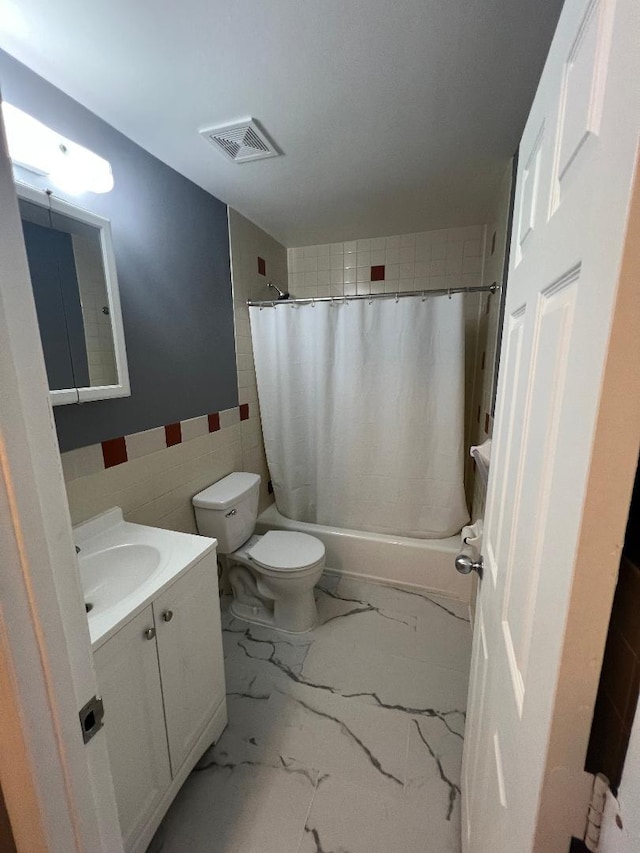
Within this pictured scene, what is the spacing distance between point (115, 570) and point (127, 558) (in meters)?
0.05

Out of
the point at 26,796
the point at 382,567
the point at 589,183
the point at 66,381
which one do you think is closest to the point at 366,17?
the point at 589,183

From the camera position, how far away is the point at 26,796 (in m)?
0.47

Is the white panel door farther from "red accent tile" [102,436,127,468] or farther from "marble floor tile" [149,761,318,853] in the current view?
"red accent tile" [102,436,127,468]

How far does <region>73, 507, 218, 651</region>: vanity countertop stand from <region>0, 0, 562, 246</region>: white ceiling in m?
1.42

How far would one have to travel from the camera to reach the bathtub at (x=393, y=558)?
2.05m

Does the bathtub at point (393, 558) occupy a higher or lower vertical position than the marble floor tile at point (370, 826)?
higher

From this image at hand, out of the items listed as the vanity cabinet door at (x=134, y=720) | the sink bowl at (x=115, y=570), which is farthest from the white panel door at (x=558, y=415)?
the sink bowl at (x=115, y=570)

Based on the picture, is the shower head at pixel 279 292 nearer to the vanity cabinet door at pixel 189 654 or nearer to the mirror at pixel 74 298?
the mirror at pixel 74 298

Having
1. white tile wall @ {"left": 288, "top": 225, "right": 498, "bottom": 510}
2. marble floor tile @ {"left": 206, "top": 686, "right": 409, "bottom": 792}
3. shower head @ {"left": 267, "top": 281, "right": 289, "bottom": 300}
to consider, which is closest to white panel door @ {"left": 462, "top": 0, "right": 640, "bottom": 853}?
marble floor tile @ {"left": 206, "top": 686, "right": 409, "bottom": 792}

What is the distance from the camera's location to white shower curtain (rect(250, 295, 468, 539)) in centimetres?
201

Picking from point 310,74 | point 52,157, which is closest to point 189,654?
point 52,157

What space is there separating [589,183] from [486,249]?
2151mm

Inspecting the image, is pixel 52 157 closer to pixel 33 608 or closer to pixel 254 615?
pixel 33 608

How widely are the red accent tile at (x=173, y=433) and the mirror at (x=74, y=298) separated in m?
0.30
